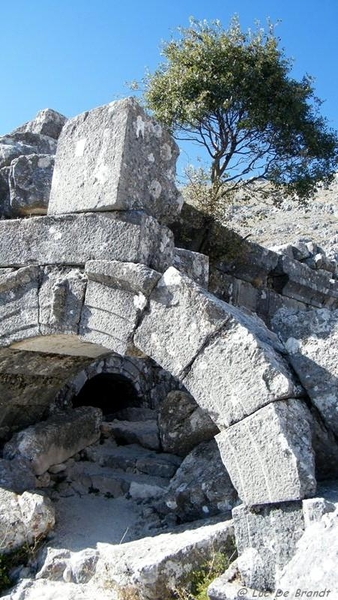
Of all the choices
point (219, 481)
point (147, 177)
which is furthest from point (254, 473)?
point (147, 177)

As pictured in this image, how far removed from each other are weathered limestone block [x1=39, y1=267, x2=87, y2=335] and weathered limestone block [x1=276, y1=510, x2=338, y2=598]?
2.11m

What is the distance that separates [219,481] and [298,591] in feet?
6.16

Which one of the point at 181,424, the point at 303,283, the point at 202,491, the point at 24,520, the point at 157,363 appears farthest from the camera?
the point at 303,283

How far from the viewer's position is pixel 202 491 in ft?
15.2

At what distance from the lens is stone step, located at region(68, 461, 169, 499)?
17.6 ft

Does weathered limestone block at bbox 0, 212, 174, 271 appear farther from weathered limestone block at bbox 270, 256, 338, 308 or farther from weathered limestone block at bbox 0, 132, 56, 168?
weathered limestone block at bbox 270, 256, 338, 308

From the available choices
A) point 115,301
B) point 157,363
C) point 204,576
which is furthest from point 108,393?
point 204,576

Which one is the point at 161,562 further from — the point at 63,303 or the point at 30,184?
the point at 30,184

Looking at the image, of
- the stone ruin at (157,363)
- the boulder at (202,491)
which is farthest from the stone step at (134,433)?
the boulder at (202,491)

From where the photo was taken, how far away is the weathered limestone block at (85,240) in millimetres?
4254

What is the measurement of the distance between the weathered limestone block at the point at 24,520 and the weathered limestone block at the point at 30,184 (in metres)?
2.31

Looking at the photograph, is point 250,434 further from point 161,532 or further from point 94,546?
point 94,546

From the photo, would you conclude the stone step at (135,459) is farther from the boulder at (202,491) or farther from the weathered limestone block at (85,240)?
the weathered limestone block at (85,240)

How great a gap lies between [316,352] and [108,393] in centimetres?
571
